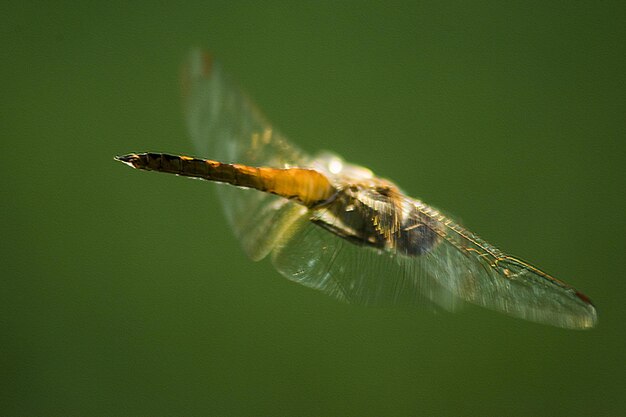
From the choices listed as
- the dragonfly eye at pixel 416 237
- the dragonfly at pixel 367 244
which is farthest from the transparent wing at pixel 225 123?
the dragonfly eye at pixel 416 237

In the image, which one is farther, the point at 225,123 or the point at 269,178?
the point at 225,123

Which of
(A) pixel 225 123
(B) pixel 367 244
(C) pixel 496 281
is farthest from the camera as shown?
(A) pixel 225 123

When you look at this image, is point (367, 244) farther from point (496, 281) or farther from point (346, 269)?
point (496, 281)

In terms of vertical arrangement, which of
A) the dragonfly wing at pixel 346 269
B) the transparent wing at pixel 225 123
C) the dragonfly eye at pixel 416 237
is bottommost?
the dragonfly wing at pixel 346 269

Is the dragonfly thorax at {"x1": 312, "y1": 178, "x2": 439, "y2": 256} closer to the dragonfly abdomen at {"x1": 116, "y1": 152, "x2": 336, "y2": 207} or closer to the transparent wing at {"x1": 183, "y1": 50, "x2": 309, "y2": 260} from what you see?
the dragonfly abdomen at {"x1": 116, "y1": 152, "x2": 336, "y2": 207}

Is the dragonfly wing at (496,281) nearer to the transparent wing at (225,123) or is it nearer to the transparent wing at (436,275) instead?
the transparent wing at (436,275)

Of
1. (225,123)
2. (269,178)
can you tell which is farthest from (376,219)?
(225,123)

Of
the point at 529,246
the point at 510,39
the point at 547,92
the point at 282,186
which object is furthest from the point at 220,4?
the point at 282,186

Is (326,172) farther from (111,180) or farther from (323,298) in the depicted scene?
(111,180)
